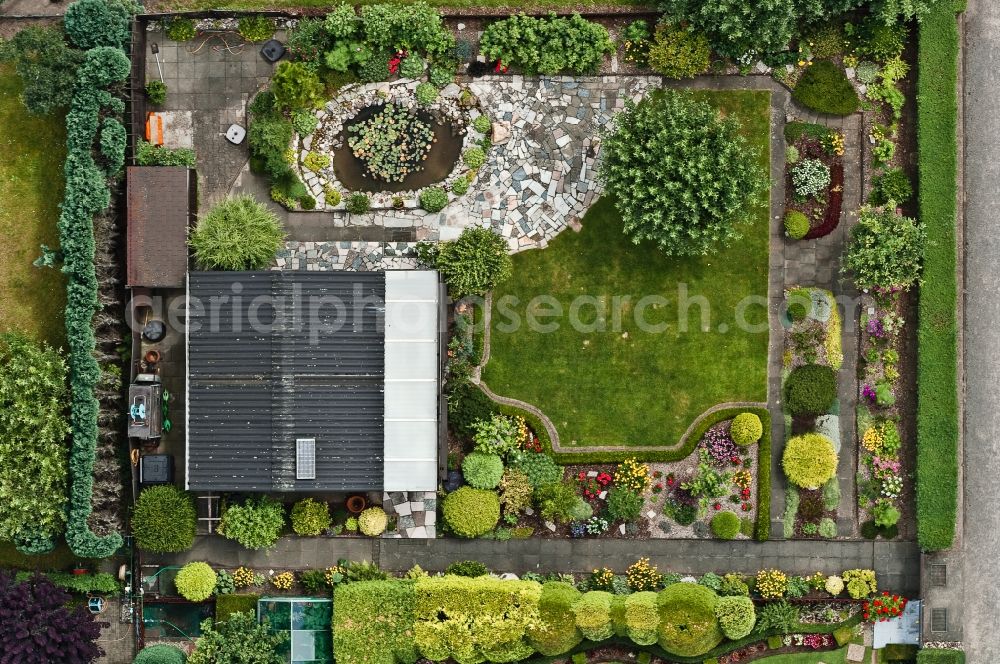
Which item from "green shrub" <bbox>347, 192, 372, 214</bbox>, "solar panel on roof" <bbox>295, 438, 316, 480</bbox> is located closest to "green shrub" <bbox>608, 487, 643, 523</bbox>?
"solar panel on roof" <bbox>295, 438, 316, 480</bbox>

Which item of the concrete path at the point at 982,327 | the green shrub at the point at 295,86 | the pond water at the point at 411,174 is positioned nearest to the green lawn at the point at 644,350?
the pond water at the point at 411,174

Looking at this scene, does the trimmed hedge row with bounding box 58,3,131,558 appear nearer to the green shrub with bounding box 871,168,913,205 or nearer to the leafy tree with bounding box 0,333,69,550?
the leafy tree with bounding box 0,333,69,550

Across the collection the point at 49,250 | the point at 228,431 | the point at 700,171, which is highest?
the point at 700,171

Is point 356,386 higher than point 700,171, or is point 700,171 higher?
point 700,171

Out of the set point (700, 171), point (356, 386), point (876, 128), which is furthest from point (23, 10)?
point (876, 128)

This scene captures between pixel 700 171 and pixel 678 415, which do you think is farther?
pixel 678 415

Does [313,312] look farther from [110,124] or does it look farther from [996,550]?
[996,550]
